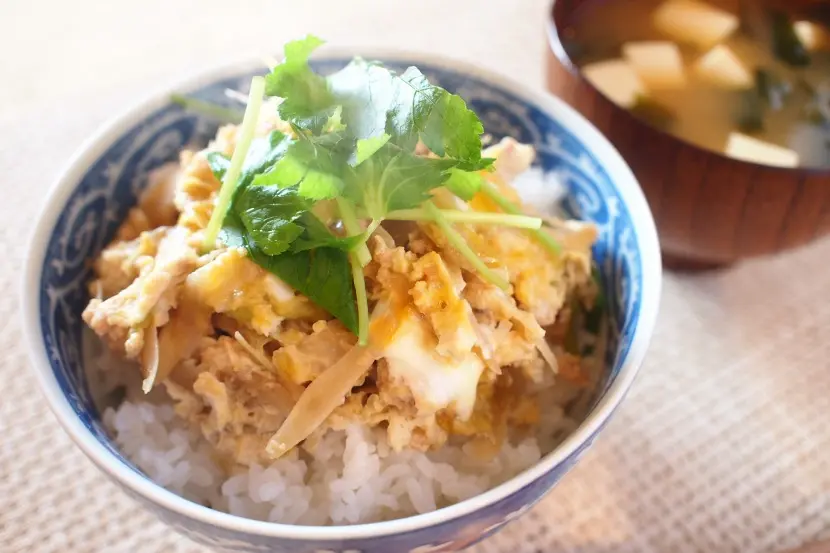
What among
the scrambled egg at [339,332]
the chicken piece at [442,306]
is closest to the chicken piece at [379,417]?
the scrambled egg at [339,332]

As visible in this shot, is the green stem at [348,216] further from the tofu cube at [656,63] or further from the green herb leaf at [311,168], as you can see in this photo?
the tofu cube at [656,63]

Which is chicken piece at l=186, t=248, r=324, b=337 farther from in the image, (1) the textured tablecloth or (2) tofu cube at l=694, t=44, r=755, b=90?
(2) tofu cube at l=694, t=44, r=755, b=90

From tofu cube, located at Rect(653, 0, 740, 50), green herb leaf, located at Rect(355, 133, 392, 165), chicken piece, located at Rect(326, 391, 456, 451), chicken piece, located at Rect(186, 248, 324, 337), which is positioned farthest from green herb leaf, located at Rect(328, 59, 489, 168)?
tofu cube, located at Rect(653, 0, 740, 50)

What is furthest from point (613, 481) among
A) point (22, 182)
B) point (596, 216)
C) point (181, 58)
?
point (181, 58)

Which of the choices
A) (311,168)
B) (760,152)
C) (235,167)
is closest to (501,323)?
(311,168)

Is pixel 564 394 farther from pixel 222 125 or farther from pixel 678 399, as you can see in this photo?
pixel 222 125

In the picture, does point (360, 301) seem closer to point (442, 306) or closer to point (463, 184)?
point (442, 306)

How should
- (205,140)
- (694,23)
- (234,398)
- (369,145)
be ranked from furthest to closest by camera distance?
(694,23) → (205,140) → (234,398) → (369,145)
